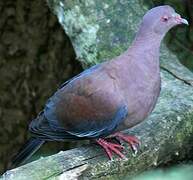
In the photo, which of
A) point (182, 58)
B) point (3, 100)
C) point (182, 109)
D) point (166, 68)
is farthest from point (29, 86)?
point (182, 109)

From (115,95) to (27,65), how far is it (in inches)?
80.4

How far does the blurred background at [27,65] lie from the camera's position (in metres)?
4.39

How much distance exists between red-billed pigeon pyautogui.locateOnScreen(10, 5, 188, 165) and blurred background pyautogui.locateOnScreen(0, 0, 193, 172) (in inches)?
60.2

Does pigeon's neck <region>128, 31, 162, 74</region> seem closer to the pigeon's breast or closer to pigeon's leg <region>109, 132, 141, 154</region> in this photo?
the pigeon's breast

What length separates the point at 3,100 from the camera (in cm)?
466

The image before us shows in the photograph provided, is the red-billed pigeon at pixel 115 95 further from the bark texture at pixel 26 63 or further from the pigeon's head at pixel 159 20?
the bark texture at pixel 26 63

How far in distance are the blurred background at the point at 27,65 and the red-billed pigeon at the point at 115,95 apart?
1530 mm

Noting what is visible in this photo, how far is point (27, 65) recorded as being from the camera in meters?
4.54

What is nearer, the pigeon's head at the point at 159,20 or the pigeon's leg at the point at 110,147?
the pigeon's leg at the point at 110,147

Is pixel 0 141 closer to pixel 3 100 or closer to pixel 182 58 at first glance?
pixel 3 100

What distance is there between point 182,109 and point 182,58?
3.80ft

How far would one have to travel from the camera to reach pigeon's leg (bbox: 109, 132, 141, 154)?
2.65 metres

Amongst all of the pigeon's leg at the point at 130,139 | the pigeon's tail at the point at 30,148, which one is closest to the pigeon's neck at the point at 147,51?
the pigeon's leg at the point at 130,139

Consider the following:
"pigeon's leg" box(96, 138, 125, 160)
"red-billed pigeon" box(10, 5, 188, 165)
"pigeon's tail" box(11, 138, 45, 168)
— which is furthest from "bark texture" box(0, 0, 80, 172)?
"pigeon's leg" box(96, 138, 125, 160)
